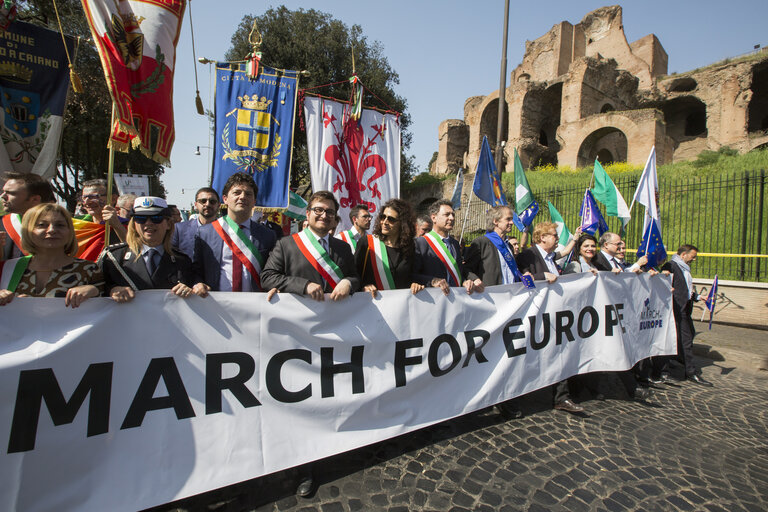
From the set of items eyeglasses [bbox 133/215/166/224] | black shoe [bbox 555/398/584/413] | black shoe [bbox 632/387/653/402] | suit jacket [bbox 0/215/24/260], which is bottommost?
black shoe [bbox 632/387/653/402]

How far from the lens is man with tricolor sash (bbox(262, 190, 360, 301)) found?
2.44 m

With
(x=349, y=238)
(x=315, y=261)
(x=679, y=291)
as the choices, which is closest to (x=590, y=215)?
(x=679, y=291)

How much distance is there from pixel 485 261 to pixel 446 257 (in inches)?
22.4

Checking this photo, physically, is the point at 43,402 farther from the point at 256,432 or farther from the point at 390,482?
the point at 390,482

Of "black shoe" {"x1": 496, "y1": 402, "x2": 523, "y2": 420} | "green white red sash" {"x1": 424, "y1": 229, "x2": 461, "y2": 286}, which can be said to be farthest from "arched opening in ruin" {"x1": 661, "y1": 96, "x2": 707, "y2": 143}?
"black shoe" {"x1": 496, "y1": 402, "x2": 523, "y2": 420}

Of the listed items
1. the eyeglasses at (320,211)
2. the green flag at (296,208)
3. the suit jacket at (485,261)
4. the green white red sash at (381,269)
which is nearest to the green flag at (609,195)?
the suit jacket at (485,261)

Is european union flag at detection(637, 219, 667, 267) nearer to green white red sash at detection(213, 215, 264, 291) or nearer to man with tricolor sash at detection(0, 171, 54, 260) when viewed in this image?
green white red sash at detection(213, 215, 264, 291)

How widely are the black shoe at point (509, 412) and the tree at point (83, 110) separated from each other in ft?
36.3

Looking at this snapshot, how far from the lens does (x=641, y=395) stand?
3.94 m

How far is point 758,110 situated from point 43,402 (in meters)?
34.7

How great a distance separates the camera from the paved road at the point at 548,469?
223cm

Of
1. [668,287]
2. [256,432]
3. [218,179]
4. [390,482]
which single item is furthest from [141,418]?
[668,287]

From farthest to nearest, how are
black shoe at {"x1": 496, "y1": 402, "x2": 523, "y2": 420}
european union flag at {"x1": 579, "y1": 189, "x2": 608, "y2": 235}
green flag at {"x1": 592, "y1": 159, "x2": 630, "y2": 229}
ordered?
green flag at {"x1": 592, "y1": 159, "x2": 630, "y2": 229} → european union flag at {"x1": 579, "y1": 189, "x2": 608, "y2": 235} → black shoe at {"x1": 496, "y1": 402, "x2": 523, "y2": 420}

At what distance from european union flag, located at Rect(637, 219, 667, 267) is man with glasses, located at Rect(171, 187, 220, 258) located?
4782 millimetres
